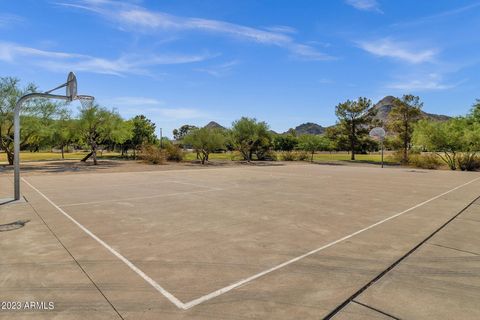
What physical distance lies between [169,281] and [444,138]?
96.5 ft

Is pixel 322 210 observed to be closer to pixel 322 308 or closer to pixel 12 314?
pixel 322 308

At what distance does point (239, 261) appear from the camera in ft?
14.6

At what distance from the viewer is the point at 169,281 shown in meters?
3.75

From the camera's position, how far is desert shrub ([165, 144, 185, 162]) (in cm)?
3416

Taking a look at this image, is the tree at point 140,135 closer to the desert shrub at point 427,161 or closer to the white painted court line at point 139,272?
the desert shrub at point 427,161

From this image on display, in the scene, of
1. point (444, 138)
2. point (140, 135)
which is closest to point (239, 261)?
point (444, 138)

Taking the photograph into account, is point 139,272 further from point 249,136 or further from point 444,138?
point 249,136

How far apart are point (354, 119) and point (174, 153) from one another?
27.5m

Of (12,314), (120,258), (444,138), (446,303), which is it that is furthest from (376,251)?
(444,138)

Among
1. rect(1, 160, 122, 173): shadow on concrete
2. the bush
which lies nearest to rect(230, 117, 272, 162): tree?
the bush

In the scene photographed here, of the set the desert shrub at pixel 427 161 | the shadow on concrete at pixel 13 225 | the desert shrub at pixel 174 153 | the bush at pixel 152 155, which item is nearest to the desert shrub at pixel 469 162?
the desert shrub at pixel 427 161

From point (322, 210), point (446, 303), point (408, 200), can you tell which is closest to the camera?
point (446, 303)

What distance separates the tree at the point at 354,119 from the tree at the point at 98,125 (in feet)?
102

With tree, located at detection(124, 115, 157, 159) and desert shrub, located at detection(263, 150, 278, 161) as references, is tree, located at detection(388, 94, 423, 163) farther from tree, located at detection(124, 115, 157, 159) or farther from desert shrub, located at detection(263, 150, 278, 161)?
tree, located at detection(124, 115, 157, 159)
